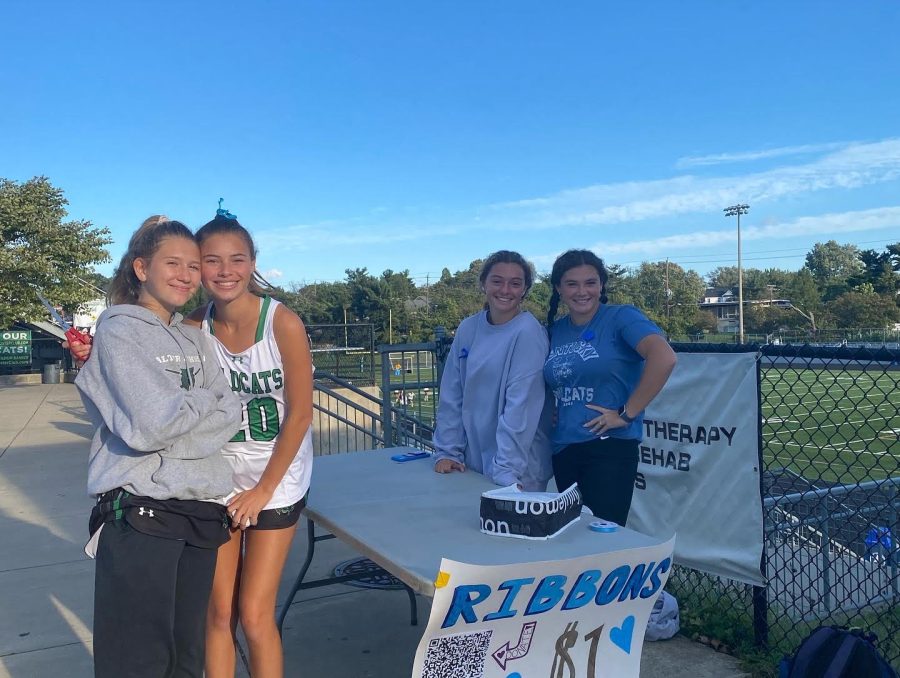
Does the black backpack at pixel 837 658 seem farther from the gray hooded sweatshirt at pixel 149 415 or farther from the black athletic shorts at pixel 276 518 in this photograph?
the gray hooded sweatshirt at pixel 149 415

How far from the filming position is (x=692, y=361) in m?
3.96

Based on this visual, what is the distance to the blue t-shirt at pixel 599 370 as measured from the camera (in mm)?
3152

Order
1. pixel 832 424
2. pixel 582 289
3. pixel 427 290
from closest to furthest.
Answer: pixel 582 289, pixel 832 424, pixel 427 290

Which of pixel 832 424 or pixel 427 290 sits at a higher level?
pixel 427 290

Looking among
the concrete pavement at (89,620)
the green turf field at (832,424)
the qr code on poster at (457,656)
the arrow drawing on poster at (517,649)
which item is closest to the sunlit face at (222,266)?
the qr code on poster at (457,656)

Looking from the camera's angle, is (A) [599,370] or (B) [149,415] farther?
(A) [599,370]

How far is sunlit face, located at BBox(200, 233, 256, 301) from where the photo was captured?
8.45ft

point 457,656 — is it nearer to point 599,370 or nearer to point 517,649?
point 517,649

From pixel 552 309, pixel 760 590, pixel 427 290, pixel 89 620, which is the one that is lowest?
pixel 89 620

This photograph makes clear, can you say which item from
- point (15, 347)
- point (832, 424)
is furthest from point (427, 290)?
point (832, 424)

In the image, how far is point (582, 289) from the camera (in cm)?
327

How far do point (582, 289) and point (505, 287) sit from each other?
34 cm

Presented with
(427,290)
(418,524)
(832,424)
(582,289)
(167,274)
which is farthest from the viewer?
(427,290)

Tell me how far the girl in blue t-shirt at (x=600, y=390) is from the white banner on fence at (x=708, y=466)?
0.79 m
